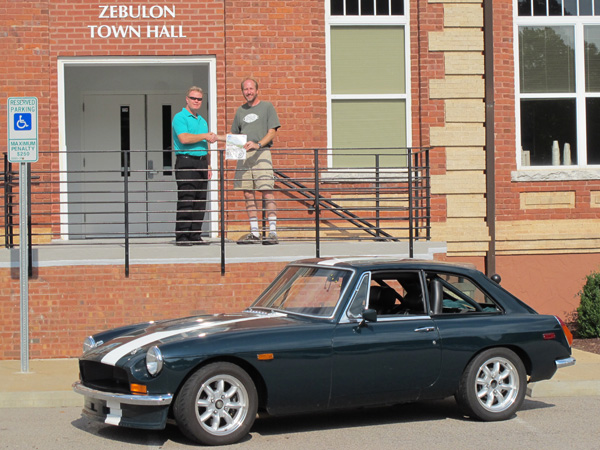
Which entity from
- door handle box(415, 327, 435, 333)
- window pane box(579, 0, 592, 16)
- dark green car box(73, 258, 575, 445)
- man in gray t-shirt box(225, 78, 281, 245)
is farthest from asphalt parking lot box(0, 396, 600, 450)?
window pane box(579, 0, 592, 16)

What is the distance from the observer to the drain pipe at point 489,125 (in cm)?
1281

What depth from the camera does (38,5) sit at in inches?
485

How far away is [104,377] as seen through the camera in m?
6.70

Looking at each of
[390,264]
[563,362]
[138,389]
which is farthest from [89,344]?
[563,362]

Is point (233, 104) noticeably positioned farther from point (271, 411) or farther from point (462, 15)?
point (271, 411)

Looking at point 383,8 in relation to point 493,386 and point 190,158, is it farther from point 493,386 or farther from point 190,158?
point 493,386

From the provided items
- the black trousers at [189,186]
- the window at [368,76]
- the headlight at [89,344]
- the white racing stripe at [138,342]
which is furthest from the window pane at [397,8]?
the headlight at [89,344]

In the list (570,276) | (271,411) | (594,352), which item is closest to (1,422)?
(271,411)

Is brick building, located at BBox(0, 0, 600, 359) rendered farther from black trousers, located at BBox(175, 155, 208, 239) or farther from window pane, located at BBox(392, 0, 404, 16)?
black trousers, located at BBox(175, 155, 208, 239)

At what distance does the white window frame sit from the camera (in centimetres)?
1306

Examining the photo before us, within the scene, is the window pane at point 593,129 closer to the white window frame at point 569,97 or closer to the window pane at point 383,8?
the white window frame at point 569,97

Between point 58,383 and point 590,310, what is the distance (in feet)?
23.3

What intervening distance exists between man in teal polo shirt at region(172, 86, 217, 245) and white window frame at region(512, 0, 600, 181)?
192 inches

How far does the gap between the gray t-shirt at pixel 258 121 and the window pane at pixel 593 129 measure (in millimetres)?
5273
